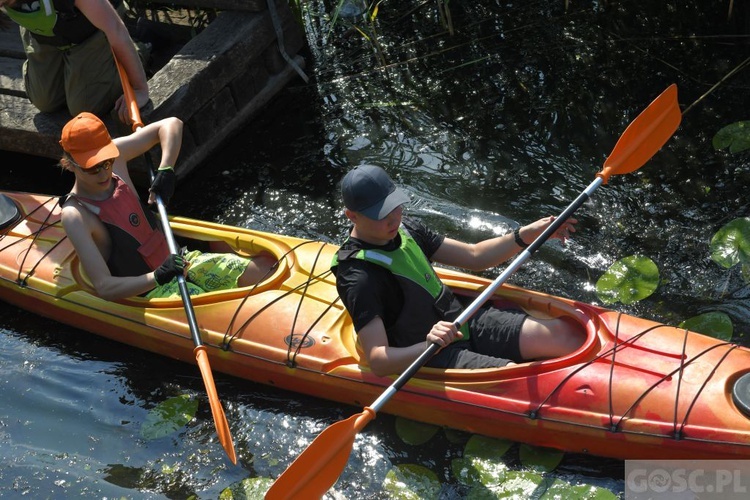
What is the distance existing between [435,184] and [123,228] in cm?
195

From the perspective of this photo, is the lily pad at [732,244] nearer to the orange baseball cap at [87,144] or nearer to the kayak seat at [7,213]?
the orange baseball cap at [87,144]

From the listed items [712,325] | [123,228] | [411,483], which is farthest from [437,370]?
[123,228]

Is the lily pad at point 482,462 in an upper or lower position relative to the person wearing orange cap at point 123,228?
lower

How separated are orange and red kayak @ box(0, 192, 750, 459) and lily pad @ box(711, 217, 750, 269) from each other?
952 millimetres

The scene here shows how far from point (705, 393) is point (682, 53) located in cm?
314

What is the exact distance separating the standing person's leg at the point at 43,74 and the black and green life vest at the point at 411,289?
110 inches

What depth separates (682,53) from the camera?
5668 mm

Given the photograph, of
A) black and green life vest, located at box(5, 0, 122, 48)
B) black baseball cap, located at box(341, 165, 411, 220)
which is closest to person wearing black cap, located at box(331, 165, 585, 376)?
black baseball cap, located at box(341, 165, 411, 220)

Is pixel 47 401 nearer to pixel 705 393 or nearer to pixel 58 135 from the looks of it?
pixel 58 135

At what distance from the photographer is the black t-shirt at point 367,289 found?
3252mm

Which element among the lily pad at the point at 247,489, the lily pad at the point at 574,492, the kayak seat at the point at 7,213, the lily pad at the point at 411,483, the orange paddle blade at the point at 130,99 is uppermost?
the orange paddle blade at the point at 130,99

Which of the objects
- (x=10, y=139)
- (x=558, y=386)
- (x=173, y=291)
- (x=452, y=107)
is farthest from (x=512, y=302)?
(x=10, y=139)

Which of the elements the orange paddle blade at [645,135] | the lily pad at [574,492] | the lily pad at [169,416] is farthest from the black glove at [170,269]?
the orange paddle blade at [645,135]

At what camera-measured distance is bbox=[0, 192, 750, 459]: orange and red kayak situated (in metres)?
3.25
